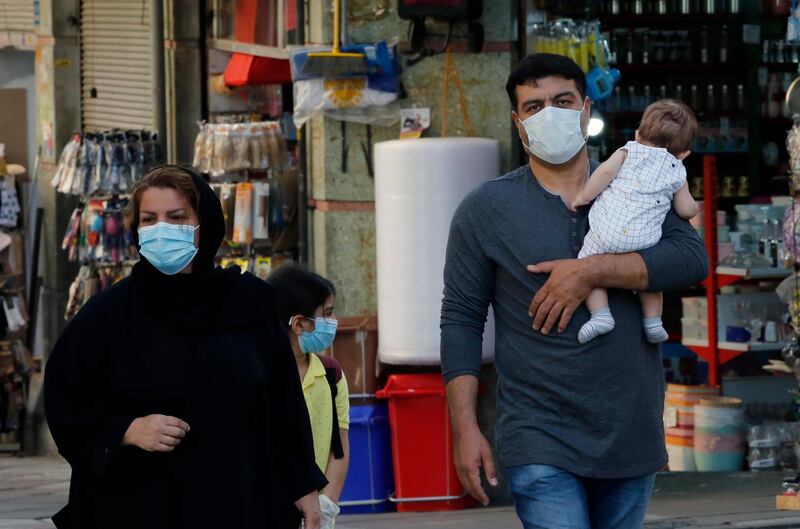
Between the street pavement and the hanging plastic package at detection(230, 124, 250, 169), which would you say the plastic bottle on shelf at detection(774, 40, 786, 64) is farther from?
the hanging plastic package at detection(230, 124, 250, 169)

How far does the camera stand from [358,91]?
29.0 feet

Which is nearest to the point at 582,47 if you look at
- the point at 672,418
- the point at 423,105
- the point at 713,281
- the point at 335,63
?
the point at 423,105

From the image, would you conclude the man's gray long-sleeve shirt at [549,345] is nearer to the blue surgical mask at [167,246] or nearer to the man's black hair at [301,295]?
the blue surgical mask at [167,246]

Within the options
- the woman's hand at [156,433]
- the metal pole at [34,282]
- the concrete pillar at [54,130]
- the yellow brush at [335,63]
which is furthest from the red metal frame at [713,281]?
the woman's hand at [156,433]

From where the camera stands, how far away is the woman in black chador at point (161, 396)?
415cm

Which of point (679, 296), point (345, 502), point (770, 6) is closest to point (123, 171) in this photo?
point (345, 502)

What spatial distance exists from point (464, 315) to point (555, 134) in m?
0.53

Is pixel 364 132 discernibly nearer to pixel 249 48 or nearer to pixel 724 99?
pixel 249 48

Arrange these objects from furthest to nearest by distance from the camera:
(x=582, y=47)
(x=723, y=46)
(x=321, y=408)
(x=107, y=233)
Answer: (x=723, y=46) → (x=107, y=233) → (x=582, y=47) → (x=321, y=408)

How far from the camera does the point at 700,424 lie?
10844mm

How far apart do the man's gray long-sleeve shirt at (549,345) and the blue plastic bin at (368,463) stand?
4.43 metres

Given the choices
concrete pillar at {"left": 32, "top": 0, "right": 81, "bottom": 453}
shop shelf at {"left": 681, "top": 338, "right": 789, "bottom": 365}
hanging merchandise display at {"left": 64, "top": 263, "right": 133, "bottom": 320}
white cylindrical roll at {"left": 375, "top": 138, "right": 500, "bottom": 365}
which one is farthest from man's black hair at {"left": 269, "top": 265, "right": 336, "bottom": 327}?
concrete pillar at {"left": 32, "top": 0, "right": 81, "bottom": 453}

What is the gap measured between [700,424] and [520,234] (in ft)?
22.0

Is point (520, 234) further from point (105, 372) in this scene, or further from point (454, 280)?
point (105, 372)
